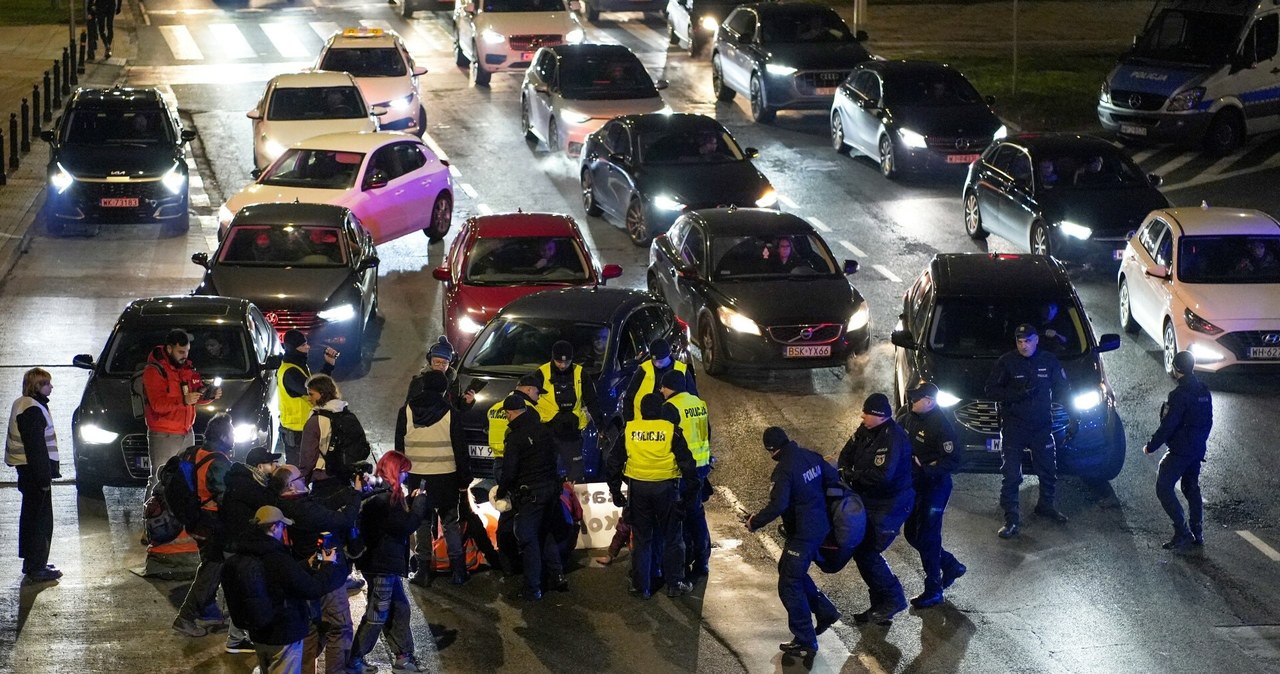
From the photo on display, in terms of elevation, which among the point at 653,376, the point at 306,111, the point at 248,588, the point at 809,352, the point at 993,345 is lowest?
the point at 306,111

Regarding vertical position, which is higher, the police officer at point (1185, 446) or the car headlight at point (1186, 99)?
the police officer at point (1185, 446)

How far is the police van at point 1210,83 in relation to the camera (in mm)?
30797

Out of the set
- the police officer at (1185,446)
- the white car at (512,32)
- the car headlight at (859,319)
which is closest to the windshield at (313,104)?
the white car at (512,32)

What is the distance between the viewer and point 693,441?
13125 millimetres

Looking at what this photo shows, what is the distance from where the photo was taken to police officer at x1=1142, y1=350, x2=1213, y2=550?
48.0ft

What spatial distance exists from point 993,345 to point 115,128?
14.7 metres

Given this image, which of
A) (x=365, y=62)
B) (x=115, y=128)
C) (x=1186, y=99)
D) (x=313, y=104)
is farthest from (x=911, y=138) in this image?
(x=115, y=128)

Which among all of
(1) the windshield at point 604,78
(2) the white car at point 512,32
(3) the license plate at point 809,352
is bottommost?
(2) the white car at point 512,32

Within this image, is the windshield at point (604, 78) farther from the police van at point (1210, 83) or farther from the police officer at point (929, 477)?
the police officer at point (929, 477)

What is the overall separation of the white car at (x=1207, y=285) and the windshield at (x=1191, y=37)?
1050 centimetres

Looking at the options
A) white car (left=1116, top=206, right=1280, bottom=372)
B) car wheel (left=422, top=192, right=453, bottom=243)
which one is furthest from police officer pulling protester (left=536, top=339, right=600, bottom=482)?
A: car wheel (left=422, top=192, right=453, bottom=243)

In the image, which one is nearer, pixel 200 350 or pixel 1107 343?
pixel 200 350

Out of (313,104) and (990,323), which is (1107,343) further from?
(313,104)

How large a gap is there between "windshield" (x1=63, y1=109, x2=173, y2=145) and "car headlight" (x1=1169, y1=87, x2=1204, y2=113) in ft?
52.0
